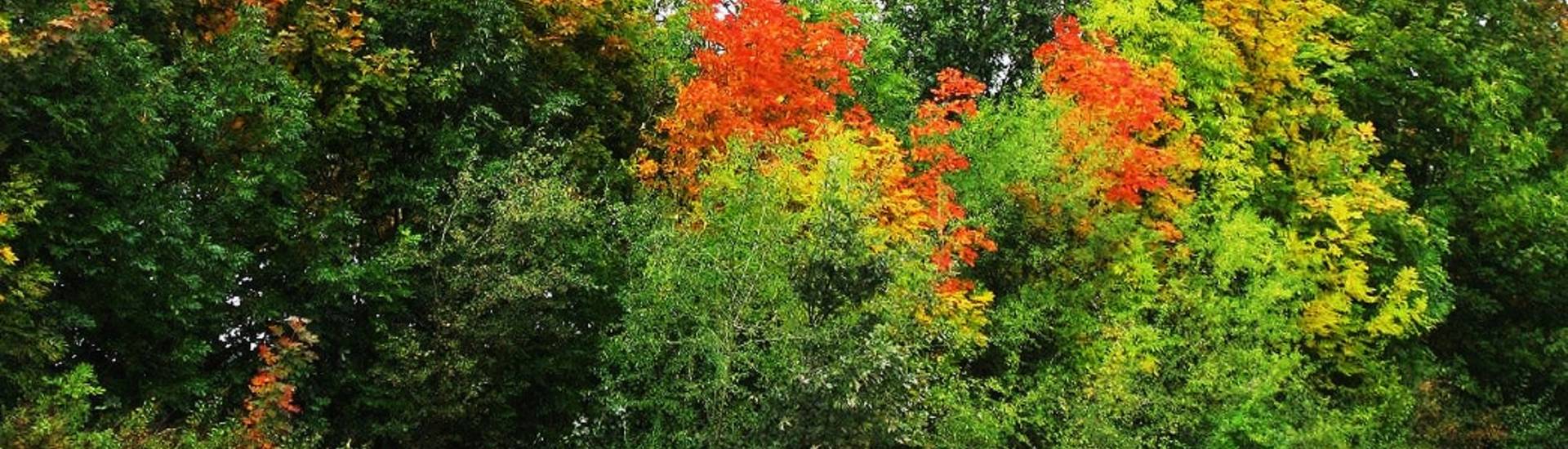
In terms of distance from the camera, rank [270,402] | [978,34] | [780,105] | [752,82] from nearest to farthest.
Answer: [270,402] → [752,82] → [780,105] → [978,34]

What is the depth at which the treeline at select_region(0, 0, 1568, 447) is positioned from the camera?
19328mm

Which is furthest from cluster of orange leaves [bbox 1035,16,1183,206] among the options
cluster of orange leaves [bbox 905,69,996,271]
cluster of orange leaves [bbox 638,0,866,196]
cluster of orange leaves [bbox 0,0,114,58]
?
cluster of orange leaves [bbox 0,0,114,58]

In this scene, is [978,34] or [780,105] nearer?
[780,105]

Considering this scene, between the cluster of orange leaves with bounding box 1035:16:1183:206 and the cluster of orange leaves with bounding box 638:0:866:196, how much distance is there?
4368 mm

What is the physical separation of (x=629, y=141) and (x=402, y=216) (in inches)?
208

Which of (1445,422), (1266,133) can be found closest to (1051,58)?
(1266,133)

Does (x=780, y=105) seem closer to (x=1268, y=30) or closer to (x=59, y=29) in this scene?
(x=1268, y=30)

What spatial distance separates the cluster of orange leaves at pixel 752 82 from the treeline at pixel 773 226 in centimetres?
10

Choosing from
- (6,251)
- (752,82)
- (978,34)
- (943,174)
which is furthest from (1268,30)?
(6,251)

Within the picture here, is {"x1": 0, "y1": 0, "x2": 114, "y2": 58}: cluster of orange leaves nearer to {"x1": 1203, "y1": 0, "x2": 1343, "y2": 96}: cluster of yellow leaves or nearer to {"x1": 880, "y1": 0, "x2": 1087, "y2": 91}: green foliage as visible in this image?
Answer: {"x1": 880, "y1": 0, "x2": 1087, "y2": 91}: green foliage

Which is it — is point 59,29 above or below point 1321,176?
above

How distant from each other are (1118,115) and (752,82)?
22.5ft

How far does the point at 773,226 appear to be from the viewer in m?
20.6

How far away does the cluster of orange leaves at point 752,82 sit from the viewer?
2658 centimetres
